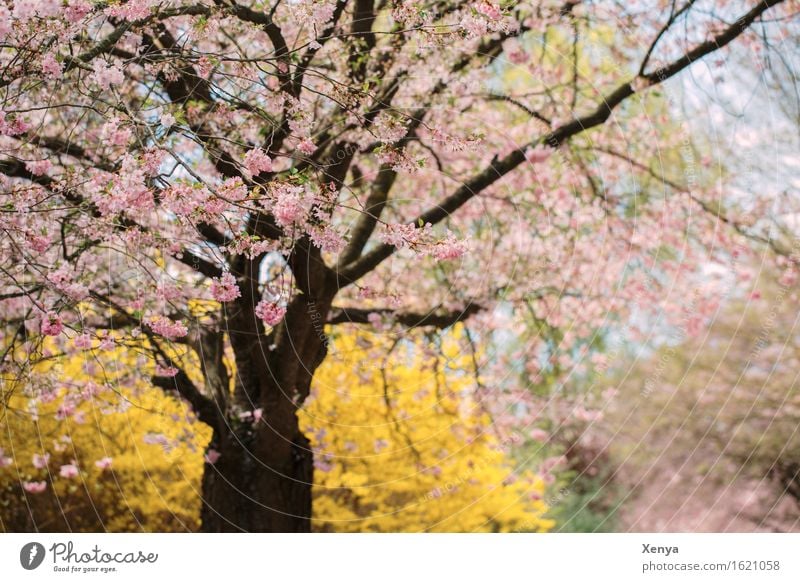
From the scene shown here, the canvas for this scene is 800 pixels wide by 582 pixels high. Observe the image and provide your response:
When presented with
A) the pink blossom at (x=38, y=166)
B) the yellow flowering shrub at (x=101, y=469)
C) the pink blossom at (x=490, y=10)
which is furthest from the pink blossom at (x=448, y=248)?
the yellow flowering shrub at (x=101, y=469)

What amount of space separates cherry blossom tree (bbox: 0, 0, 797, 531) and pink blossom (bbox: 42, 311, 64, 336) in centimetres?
2

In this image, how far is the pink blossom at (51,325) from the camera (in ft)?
13.2

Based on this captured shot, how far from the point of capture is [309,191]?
3.64 m

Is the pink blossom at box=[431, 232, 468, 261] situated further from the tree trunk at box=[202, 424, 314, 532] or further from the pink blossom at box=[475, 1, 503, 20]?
the tree trunk at box=[202, 424, 314, 532]

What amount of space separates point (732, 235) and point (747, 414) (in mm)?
2930

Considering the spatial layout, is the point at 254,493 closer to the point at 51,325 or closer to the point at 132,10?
the point at 51,325

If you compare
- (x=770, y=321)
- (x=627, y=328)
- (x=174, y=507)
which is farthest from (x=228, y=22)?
(x=770, y=321)

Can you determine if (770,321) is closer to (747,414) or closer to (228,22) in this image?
(747,414)

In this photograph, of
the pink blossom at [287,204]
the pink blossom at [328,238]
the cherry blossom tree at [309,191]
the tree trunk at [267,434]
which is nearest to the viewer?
the pink blossom at [287,204]

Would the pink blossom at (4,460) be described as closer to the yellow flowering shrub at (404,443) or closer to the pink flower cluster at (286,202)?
the yellow flowering shrub at (404,443)

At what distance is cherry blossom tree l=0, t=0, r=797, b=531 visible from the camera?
398 cm

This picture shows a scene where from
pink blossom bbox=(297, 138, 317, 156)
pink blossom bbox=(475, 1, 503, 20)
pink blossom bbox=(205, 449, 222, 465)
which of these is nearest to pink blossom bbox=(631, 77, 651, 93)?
pink blossom bbox=(475, 1, 503, 20)

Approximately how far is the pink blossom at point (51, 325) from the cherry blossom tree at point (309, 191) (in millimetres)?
20

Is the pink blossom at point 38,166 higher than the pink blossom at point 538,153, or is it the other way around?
the pink blossom at point 538,153
